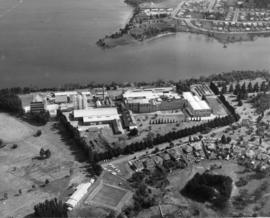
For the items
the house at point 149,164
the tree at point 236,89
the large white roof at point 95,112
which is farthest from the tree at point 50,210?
the tree at point 236,89

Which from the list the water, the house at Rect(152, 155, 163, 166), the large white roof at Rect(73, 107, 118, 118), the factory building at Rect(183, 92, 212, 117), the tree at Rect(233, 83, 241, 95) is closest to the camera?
the house at Rect(152, 155, 163, 166)

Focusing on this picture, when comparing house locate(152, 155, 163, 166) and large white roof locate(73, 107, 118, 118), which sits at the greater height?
large white roof locate(73, 107, 118, 118)

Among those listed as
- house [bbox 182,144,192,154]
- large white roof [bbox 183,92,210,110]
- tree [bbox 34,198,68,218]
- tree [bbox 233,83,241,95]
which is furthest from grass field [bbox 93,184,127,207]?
tree [bbox 233,83,241,95]

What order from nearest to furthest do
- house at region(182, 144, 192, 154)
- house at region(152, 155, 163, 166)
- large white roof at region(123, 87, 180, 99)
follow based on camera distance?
house at region(152, 155, 163, 166) < house at region(182, 144, 192, 154) < large white roof at region(123, 87, 180, 99)

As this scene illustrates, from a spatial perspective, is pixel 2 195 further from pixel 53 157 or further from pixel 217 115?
pixel 217 115

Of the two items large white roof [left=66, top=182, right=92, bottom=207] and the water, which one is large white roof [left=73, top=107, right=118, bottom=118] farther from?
large white roof [left=66, top=182, right=92, bottom=207]

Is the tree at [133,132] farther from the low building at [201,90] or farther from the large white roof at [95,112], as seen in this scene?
the low building at [201,90]

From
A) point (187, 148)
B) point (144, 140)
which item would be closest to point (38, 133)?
point (144, 140)

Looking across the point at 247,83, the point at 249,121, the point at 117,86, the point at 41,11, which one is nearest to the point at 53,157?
the point at 117,86
